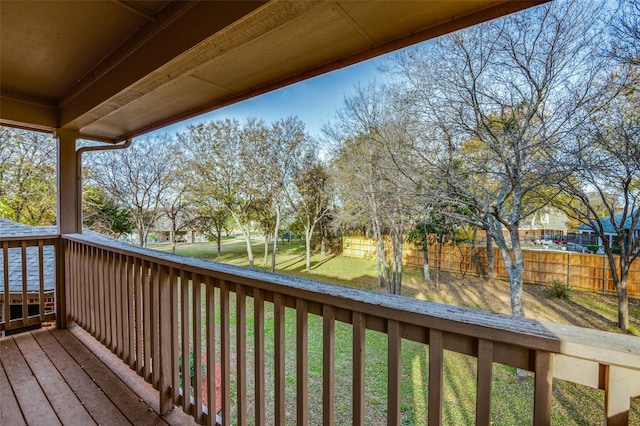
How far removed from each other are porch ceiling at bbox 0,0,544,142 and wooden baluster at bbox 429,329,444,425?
1.17 metres

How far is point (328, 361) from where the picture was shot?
99cm

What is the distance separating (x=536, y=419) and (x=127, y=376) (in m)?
2.35

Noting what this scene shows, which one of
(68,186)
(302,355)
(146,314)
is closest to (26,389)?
(146,314)

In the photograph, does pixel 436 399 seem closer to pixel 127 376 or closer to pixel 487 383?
pixel 487 383

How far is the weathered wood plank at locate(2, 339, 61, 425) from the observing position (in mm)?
1635

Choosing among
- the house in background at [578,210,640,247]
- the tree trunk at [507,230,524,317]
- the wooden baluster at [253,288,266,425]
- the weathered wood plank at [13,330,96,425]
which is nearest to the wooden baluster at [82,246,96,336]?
the weathered wood plank at [13,330,96,425]

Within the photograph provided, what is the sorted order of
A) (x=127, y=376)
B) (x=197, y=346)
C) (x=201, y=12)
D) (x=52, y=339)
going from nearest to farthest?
(x=201, y=12) < (x=197, y=346) < (x=127, y=376) < (x=52, y=339)

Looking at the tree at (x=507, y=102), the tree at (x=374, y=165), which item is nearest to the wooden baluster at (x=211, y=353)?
the tree at (x=507, y=102)

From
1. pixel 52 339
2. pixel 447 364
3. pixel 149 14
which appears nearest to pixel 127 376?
pixel 52 339

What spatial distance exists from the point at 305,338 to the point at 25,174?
412 inches

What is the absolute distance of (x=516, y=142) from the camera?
525 cm

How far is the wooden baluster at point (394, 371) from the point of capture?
0.83 metres

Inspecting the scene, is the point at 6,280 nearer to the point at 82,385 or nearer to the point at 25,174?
the point at 82,385

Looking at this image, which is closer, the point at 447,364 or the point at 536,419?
the point at 536,419
